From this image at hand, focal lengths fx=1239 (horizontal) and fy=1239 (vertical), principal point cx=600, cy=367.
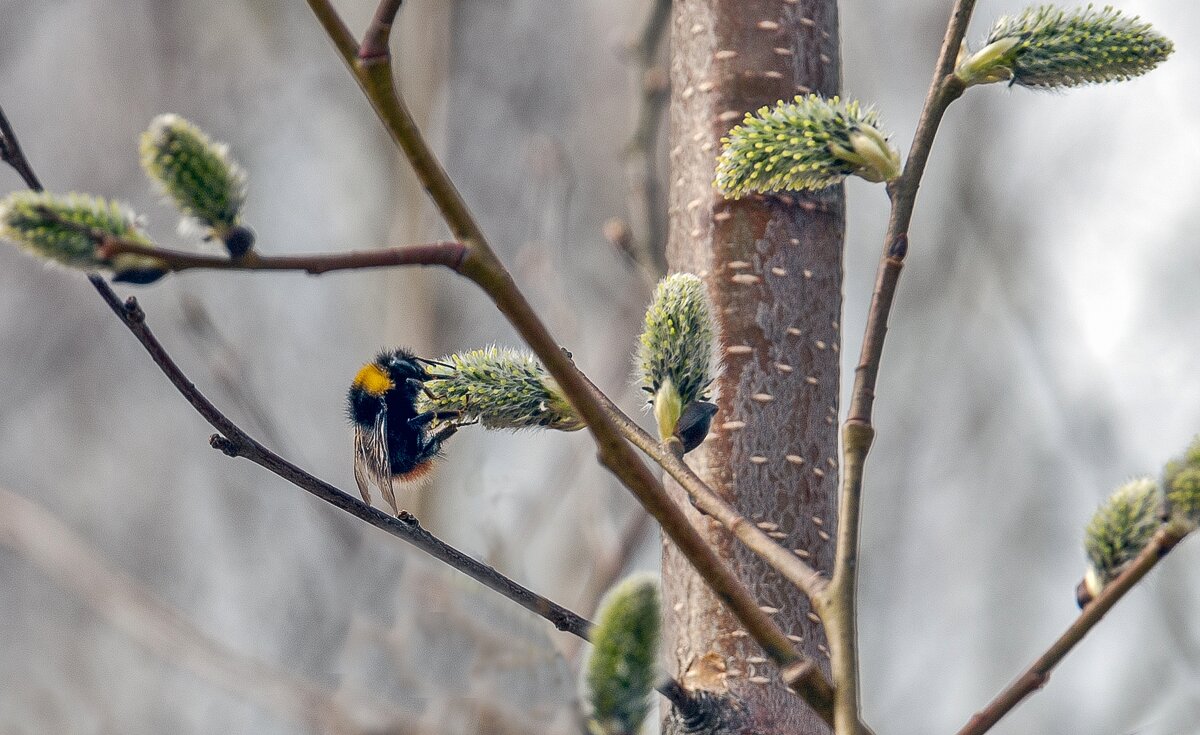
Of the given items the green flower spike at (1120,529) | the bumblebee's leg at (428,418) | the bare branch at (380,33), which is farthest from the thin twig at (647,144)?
the bare branch at (380,33)

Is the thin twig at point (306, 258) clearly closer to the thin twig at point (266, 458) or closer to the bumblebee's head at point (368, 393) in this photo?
the thin twig at point (266, 458)

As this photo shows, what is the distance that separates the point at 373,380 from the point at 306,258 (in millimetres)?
935

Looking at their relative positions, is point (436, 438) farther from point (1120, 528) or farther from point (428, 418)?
point (1120, 528)

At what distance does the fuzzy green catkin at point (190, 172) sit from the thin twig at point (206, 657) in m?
3.22

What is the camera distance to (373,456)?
1.74m

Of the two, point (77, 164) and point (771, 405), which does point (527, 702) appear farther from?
point (77, 164)

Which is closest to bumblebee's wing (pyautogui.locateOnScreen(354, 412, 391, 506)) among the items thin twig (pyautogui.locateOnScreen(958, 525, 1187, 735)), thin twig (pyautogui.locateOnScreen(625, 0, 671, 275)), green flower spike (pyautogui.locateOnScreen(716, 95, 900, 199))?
green flower spike (pyautogui.locateOnScreen(716, 95, 900, 199))

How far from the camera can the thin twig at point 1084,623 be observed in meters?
0.98

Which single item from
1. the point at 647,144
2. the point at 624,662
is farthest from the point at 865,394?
the point at 647,144

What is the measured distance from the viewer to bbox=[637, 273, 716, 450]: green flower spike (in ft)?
4.04

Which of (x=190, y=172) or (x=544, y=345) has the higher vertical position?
(x=190, y=172)

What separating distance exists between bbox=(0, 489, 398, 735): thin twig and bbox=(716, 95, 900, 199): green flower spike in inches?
120

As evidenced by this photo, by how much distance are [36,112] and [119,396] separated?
2378 mm

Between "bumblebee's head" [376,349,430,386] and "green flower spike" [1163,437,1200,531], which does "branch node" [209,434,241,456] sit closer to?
"bumblebee's head" [376,349,430,386]
